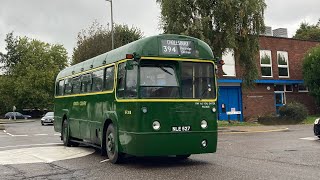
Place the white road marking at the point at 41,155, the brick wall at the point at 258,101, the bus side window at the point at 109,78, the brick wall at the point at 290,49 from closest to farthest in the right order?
the bus side window at the point at 109,78 < the white road marking at the point at 41,155 < the brick wall at the point at 258,101 < the brick wall at the point at 290,49

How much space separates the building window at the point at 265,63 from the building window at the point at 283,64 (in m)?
1.22

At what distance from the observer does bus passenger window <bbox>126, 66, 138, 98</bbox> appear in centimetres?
1007

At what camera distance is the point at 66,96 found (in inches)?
649

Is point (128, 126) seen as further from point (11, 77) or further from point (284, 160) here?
point (11, 77)

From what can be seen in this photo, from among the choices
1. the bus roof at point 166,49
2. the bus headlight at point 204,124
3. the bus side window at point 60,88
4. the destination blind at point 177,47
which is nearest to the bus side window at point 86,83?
the bus roof at point 166,49

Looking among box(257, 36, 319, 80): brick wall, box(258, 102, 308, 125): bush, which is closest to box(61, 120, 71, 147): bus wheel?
box(258, 102, 308, 125): bush

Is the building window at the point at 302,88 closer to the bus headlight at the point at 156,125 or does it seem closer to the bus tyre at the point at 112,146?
the bus tyre at the point at 112,146

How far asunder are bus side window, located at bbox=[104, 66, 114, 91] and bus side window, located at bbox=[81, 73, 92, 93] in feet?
5.69

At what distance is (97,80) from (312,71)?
A: 90.8 feet

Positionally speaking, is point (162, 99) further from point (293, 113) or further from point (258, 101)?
point (258, 101)

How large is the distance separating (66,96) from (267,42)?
81.8 ft

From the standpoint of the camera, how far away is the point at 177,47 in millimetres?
10625

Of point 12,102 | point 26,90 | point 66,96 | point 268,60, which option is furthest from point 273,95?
point 12,102

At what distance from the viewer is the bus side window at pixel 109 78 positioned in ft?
37.5
